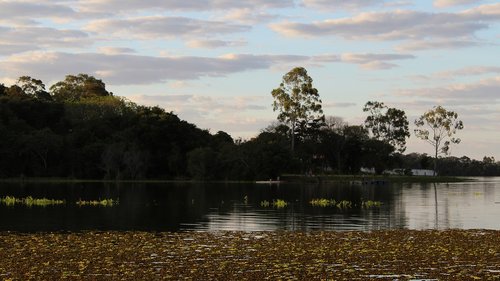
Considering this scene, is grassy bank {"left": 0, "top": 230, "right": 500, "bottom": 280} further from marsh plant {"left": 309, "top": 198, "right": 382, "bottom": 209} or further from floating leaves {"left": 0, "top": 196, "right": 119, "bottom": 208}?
floating leaves {"left": 0, "top": 196, "right": 119, "bottom": 208}

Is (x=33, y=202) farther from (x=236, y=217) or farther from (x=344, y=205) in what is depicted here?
(x=344, y=205)

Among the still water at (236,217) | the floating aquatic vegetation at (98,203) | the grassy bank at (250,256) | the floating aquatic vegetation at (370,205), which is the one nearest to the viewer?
the grassy bank at (250,256)

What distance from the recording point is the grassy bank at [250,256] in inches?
937

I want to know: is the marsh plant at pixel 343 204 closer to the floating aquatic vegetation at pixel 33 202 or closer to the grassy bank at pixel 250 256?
the floating aquatic vegetation at pixel 33 202

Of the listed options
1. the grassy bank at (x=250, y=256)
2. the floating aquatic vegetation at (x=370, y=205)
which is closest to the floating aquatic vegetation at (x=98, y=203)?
the floating aquatic vegetation at (x=370, y=205)

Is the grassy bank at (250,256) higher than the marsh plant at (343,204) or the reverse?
the reverse

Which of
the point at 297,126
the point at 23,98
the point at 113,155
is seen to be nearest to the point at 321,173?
the point at 297,126

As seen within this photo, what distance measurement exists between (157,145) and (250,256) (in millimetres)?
115712

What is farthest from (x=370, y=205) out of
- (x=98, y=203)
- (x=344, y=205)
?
(x=98, y=203)

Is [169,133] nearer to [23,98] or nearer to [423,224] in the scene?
[23,98]

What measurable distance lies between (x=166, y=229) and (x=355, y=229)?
11.0 m

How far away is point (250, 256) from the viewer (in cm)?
2830

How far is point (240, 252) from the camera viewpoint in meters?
29.6

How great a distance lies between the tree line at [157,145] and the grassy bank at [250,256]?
100775 millimetres
